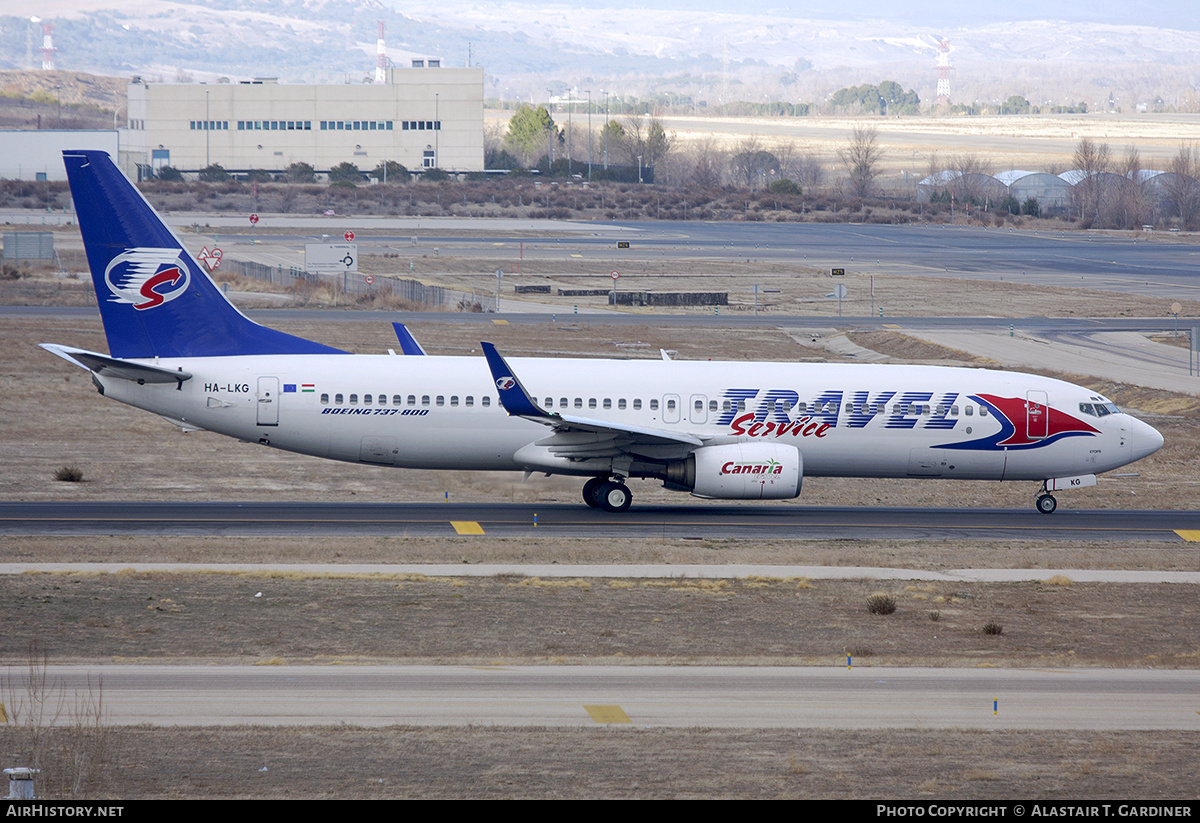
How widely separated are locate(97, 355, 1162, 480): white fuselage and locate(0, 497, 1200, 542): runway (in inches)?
55.2

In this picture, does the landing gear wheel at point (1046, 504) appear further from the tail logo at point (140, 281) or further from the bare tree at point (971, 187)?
the bare tree at point (971, 187)

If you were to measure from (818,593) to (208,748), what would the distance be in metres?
13.3

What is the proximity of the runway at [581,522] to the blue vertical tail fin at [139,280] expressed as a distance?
14.6 ft

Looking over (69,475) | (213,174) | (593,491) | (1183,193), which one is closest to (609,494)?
(593,491)

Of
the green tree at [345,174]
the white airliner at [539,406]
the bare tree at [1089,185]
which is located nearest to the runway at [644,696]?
the white airliner at [539,406]

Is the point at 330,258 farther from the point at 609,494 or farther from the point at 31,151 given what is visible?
the point at 31,151

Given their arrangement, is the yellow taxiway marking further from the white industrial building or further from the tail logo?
the white industrial building

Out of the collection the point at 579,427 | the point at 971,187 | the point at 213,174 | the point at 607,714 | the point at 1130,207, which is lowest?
the point at 607,714

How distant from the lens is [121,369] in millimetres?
30969

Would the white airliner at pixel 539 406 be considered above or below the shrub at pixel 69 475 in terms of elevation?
above

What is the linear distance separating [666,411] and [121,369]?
13962mm

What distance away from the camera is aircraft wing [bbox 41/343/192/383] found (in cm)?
3036

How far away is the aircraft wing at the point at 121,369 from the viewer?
3036 centimetres

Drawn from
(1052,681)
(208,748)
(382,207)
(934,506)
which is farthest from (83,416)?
(382,207)
